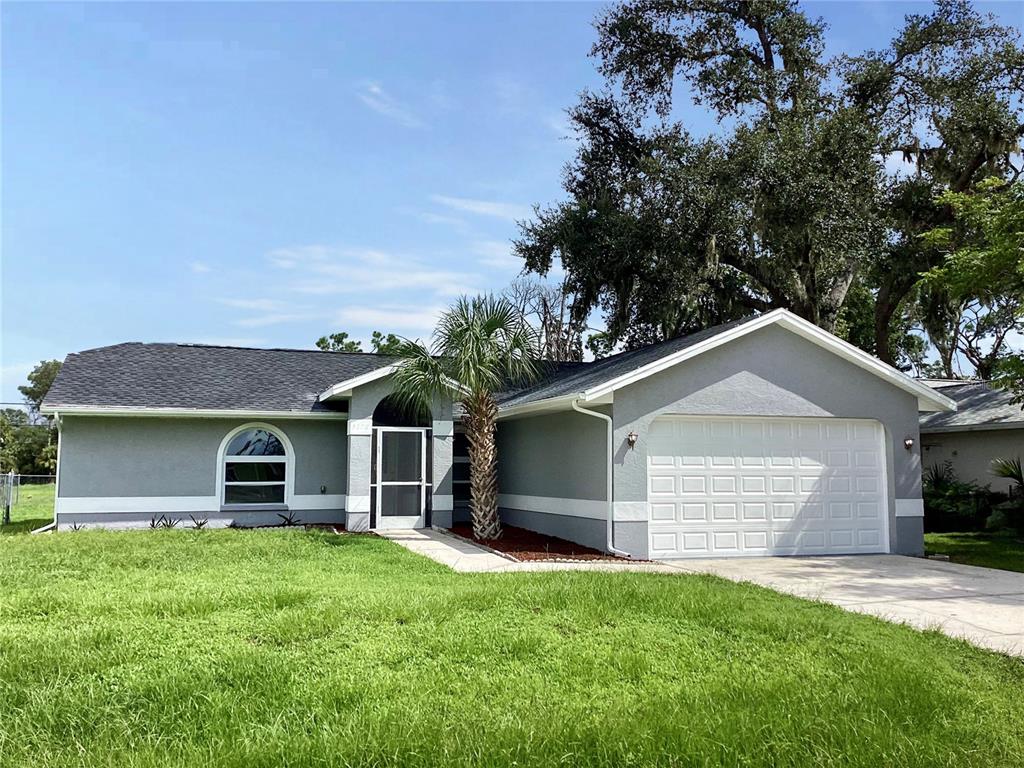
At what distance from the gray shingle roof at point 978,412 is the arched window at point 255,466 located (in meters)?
16.3

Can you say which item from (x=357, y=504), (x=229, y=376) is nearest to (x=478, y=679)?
(x=357, y=504)

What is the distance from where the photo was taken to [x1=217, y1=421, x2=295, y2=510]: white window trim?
659 inches

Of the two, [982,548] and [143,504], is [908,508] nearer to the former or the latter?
[982,548]

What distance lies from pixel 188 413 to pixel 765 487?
11577 millimetres

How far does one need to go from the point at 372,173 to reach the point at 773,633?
14.9 metres

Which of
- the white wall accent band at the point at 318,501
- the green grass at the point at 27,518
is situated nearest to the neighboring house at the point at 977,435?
the white wall accent band at the point at 318,501

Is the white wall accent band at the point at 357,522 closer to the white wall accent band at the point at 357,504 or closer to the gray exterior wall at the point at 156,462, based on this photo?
the white wall accent band at the point at 357,504

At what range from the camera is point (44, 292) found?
91.0 ft

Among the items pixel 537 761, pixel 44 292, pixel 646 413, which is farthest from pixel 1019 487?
pixel 44 292

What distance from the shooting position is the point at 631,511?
12.5m

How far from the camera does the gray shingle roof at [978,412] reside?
1869cm

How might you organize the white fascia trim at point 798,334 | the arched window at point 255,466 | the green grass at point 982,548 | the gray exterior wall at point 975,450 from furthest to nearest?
the gray exterior wall at point 975,450 → the arched window at point 255,466 → the green grass at point 982,548 → the white fascia trim at point 798,334

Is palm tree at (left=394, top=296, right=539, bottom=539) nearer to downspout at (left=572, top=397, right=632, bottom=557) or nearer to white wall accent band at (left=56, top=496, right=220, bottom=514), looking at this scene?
downspout at (left=572, top=397, right=632, bottom=557)

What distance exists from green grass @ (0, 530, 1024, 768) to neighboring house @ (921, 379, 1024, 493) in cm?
1354
